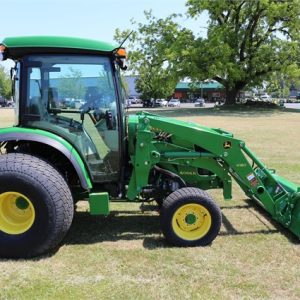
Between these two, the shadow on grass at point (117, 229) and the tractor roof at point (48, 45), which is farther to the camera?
the shadow on grass at point (117, 229)

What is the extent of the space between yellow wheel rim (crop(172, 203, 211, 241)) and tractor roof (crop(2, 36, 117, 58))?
1955 millimetres

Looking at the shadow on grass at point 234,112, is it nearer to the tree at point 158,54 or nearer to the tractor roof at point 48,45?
the tree at point 158,54

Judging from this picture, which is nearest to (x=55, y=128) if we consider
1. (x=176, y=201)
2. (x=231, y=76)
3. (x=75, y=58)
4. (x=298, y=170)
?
(x=75, y=58)

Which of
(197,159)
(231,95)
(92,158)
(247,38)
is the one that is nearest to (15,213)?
(92,158)

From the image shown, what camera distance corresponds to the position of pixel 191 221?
190 inches

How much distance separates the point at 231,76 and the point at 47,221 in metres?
32.7

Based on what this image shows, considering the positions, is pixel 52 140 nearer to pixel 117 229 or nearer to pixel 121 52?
pixel 121 52

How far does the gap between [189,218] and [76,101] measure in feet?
5.87

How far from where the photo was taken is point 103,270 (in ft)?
13.9

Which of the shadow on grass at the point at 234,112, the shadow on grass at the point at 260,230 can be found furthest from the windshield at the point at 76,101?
the shadow on grass at the point at 234,112

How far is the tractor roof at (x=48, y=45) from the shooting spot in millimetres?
4520

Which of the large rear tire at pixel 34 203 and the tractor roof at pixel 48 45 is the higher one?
the tractor roof at pixel 48 45

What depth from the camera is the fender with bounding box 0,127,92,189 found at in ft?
14.8

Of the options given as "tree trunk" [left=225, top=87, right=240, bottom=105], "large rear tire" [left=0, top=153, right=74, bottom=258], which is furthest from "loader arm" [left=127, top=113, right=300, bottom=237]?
"tree trunk" [left=225, top=87, right=240, bottom=105]
